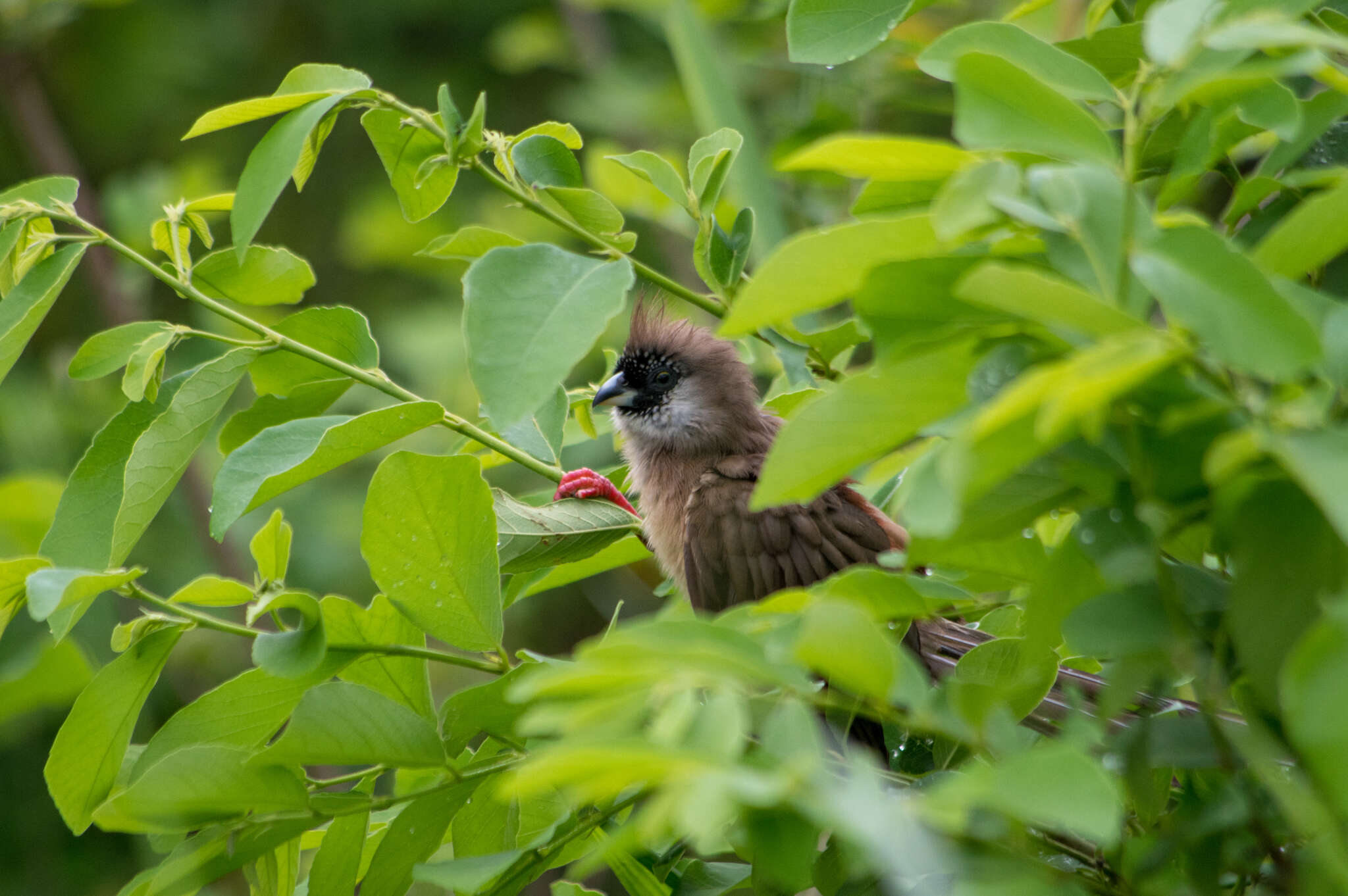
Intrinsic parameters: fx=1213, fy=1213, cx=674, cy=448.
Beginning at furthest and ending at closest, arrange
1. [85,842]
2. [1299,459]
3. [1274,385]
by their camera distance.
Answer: [85,842], [1274,385], [1299,459]

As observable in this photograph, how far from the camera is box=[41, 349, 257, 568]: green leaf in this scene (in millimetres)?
1182

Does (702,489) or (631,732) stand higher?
(631,732)

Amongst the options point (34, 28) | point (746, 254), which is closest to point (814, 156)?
point (746, 254)

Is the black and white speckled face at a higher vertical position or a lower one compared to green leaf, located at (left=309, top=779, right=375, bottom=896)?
lower

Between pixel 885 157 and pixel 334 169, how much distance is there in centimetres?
533

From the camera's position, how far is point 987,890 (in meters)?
0.66

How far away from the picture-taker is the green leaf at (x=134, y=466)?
3.88 feet

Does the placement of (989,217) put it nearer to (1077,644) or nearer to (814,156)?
(814,156)

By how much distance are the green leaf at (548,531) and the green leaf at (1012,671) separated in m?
0.54

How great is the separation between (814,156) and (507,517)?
79 cm

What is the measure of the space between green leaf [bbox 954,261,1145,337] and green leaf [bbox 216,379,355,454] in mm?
862

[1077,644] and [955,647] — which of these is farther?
[955,647]

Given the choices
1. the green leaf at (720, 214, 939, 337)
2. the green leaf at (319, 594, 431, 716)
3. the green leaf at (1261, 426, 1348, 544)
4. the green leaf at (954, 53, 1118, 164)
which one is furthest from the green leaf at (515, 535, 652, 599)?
the green leaf at (1261, 426, 1348, 544)

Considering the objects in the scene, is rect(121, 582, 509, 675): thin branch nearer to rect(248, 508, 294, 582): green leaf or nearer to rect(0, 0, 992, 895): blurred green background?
rect(248, 508, 294, 582): green leaf
